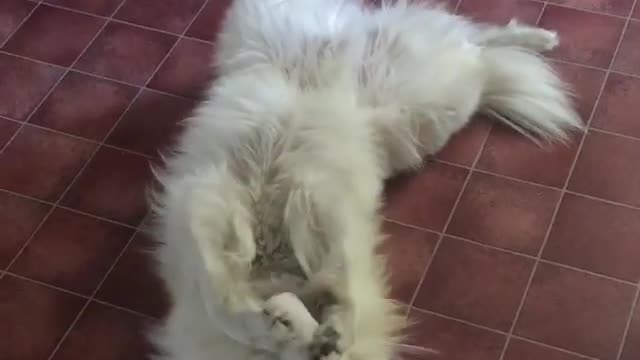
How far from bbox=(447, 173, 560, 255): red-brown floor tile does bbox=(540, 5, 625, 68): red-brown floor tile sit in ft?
1.33

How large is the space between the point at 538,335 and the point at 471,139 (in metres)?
0.49

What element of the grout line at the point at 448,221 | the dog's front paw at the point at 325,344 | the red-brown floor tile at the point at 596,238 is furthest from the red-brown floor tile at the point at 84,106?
the red-brown floor tile at the point at 596,238

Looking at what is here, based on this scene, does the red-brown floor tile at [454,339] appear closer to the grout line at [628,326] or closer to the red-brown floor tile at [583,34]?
the grout line at [628,326]

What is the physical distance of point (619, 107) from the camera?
218 centimetres

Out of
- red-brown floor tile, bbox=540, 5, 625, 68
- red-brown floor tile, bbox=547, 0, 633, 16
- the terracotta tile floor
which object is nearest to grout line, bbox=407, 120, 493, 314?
the terracotta tile floor

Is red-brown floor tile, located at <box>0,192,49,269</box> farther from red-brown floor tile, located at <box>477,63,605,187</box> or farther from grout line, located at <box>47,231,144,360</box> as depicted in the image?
red-brown floor tile, located at <box>477,63,605,187</box>

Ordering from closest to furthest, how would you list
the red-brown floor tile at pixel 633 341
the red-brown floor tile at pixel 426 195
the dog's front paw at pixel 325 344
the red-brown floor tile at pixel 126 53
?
the dog's front paw at pixel 325 344 → the red-brown floor tile at pixel 633 341 → the red-brown floor tile at pixel 426 195 → the red-brown floor tile at pixel 126 53

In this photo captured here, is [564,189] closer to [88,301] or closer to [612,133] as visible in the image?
[612,133]

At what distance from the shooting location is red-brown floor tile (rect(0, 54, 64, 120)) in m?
2.32

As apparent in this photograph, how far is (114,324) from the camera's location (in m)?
1.90

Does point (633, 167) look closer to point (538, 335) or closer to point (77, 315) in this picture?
point (538, 335)

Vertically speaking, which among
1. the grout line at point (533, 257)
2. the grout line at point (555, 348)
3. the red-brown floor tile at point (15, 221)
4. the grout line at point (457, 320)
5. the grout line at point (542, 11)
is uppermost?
the grout line at point (542, 11)

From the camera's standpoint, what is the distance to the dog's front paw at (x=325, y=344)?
62.0 inches

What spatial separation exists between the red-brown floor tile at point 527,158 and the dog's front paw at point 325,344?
25.5 inches
